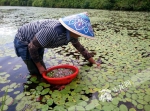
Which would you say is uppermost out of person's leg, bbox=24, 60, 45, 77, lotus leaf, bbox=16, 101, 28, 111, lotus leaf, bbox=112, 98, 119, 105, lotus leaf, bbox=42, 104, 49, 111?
person's leg, bbox=24, 60, 45, 77

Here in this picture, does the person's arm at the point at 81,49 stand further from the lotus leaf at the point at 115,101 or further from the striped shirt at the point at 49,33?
the lotus leaf at the point at 115,101

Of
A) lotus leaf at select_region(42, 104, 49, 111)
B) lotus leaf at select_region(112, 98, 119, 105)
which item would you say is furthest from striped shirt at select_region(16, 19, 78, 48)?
lotus leaf at select_region(112, 98, 119, 105)

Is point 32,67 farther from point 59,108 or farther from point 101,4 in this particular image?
point 101,4

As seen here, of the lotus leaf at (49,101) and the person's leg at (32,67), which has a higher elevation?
the person's leg at (32,67)

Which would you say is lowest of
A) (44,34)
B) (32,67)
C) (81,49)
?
(32,67)

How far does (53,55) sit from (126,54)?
4.59 feet

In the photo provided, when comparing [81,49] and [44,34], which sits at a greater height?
[44,34]

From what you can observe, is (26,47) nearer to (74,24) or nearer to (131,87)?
(74,24)

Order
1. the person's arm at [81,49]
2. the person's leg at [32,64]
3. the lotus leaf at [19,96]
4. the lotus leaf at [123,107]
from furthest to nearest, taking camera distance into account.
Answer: the person's arm at [81,49], the person's leg at [32,64], the lotus leaf at [19,96], the lotus leaf at [123,107]

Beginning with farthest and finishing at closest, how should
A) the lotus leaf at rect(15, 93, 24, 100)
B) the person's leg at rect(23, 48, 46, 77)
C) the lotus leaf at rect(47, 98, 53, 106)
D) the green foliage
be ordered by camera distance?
the green foliage
the person's leg at rect(23, 48, 46, 77)
the lotus leaf at rect(15, 93, 24, 100)
the lotus leaf at rect(47, 98, 53, 106)

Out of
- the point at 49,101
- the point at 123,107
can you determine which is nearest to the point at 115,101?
the point at 123,107

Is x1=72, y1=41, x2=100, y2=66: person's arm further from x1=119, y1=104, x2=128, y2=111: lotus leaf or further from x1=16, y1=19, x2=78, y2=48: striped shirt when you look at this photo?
x1=119, y1=104, x2=128, y2=111: lotus leaf

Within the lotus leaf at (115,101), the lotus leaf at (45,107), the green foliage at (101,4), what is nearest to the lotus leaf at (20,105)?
the lotus leaf at (45,107)

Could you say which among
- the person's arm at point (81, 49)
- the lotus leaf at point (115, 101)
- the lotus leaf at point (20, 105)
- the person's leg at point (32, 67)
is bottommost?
the lotus leaf at point (20, 105)
